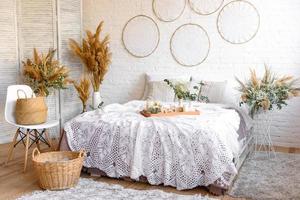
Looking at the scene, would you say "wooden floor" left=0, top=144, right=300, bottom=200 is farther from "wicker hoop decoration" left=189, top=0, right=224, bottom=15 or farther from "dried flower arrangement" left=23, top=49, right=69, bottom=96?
"wicker hoop decoration" left=189, top=0, right=224, bottom=15

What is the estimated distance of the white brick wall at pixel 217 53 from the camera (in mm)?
4598

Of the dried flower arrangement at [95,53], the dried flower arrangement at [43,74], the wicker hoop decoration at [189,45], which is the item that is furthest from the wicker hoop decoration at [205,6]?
the dried flower arrangement at [43,74]

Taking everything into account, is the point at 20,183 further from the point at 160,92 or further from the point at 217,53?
the point at 217,53

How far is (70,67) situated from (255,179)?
3.16 m

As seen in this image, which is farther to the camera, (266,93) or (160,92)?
(160,92)

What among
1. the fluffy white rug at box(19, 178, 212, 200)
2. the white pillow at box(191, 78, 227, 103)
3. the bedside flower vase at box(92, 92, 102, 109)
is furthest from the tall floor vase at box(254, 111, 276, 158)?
the bedside flower vase at box(92, 92, 102, 109)

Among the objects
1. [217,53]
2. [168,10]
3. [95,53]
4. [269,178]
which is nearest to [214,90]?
[217,53]

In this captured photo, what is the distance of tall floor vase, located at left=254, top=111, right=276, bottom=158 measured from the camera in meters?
4.68

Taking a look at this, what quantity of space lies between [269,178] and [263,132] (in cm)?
137

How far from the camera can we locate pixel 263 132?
4.80m

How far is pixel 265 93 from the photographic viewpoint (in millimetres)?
4086

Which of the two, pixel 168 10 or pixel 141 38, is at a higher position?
pixel 168 10

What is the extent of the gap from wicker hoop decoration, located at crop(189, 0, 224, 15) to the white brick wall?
6 centimetres

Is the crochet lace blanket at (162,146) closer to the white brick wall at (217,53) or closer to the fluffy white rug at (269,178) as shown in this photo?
the fluffy white rug at (269,178)
